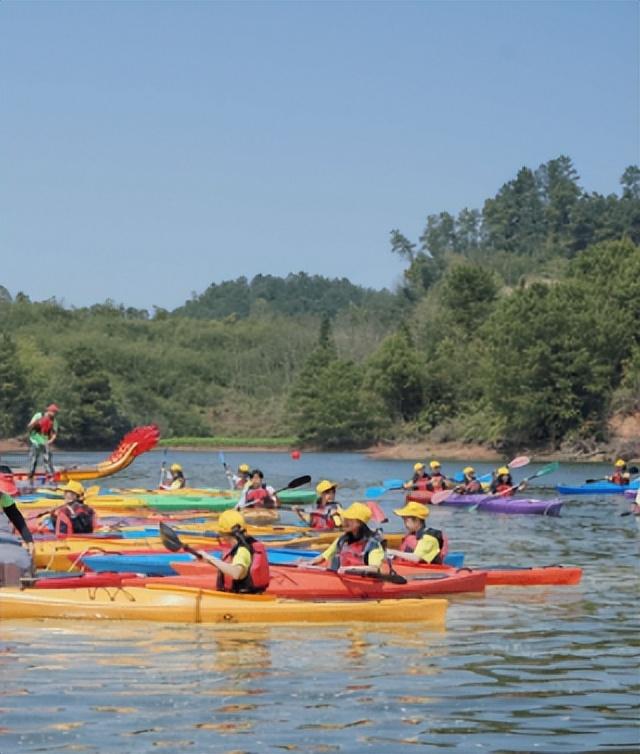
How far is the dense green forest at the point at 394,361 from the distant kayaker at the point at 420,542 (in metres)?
55.6

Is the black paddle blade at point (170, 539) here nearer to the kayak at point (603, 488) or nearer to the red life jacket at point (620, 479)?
the kayak at point (603, 488)

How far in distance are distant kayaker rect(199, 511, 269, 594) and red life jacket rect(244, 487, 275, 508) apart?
11.6 metres

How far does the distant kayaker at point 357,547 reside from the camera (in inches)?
574

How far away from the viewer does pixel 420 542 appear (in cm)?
1653

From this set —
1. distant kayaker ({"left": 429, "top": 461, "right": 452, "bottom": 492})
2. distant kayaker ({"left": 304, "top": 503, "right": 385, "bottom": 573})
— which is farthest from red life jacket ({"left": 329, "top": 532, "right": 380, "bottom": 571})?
distant kayaker ({"left": 429, "top": 461, "right": 452, "bottom": 492})

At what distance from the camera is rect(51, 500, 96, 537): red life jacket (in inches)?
735

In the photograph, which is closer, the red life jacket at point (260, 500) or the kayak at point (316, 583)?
the kayak at point (316, 583)

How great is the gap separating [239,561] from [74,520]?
556 cm

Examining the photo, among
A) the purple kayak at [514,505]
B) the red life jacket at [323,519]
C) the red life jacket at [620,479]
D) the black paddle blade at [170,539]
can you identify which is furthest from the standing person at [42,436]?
the black paddle blade at [170,539]

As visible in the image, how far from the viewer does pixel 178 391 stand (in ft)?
355

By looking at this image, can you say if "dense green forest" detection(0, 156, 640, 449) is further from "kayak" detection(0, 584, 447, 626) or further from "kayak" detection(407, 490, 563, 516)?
"kayak" detection(0, 584, 447, 626)

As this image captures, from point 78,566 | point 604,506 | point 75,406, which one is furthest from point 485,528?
point 75,406

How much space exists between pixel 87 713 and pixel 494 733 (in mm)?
2782

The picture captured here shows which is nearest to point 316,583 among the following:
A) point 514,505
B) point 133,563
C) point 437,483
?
point 133,563
